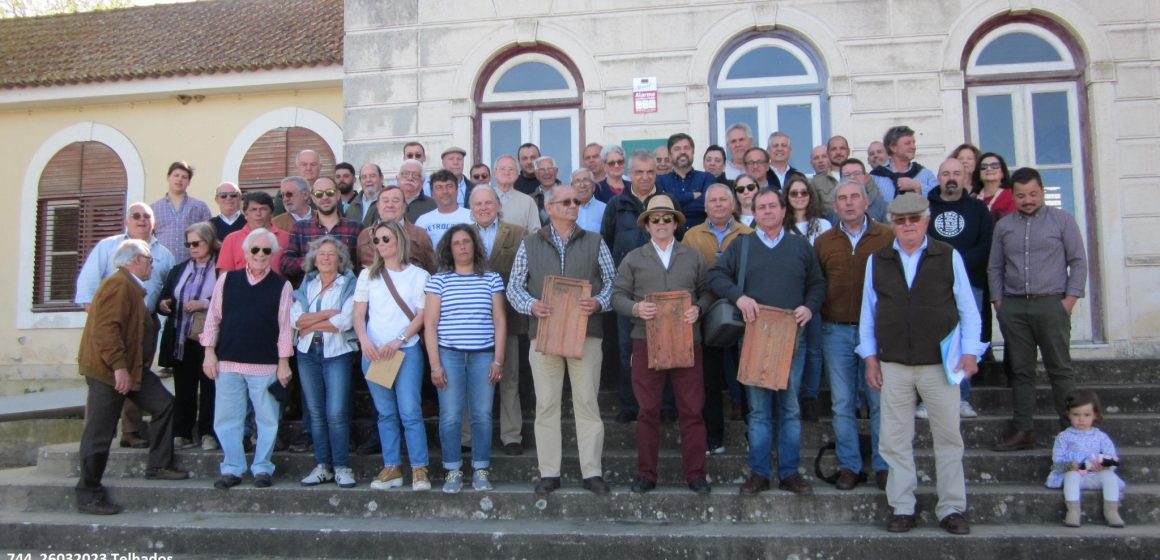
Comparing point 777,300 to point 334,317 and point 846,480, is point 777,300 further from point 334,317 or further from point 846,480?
point 334,317

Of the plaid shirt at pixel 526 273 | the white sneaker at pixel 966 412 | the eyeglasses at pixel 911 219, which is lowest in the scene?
the white sneaker at pixel 966 412

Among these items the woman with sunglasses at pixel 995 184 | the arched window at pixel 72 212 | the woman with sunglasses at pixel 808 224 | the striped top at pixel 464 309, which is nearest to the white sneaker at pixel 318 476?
the striped top at pixel 464 309

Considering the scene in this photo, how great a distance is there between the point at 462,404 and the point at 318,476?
4.06 feet

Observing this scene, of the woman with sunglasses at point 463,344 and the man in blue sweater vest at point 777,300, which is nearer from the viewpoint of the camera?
the man in blue sweater vest at point 777,300

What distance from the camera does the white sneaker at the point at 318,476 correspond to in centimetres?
579

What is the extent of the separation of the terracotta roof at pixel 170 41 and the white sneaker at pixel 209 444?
6.02 meters

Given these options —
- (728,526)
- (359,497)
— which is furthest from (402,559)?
(728,526)

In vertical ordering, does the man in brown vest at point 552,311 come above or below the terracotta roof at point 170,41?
below

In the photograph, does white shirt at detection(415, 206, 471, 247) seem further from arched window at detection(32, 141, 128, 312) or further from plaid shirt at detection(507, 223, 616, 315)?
arched window at detection(32, 141, 128, 312)

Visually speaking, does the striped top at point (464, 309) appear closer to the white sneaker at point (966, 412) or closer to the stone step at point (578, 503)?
the stone step at point (578, 503)

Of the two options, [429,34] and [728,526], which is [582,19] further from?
[728,526]

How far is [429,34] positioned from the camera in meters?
9.34

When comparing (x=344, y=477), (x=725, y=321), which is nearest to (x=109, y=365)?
(x=344, y=477)

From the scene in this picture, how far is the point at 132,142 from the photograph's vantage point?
1179cm
